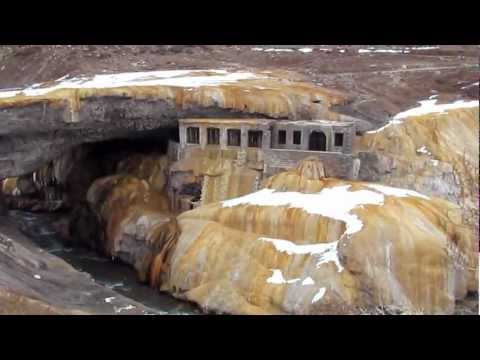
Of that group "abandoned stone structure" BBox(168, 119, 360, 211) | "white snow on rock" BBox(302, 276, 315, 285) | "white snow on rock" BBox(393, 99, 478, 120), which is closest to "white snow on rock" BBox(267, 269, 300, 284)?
"white snow on rock" BBox(302, 276, 315, 285)

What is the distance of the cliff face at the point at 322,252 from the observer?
113 feet

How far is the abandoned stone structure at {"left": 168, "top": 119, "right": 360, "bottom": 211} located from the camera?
144 ft

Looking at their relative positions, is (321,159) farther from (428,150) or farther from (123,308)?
(123,308)

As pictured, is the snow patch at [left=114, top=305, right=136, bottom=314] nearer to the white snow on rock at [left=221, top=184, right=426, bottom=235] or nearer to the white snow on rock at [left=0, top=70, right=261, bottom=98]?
the white snow on rock at [left=221, top=184, right=426, bottom=235]

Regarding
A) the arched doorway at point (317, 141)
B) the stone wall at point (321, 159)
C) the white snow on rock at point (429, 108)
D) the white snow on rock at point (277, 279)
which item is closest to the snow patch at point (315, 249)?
the white snow on rock at point (277, 279)

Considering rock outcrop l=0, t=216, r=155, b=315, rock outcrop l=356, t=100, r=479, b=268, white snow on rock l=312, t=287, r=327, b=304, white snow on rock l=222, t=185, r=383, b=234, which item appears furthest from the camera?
rock outcrop l=356, t=100, r=479, b=268

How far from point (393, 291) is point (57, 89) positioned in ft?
92.3

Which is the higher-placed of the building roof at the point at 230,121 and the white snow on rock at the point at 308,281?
the building roof at the point at 230,121

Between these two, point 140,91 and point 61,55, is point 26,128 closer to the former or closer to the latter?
point 140,91

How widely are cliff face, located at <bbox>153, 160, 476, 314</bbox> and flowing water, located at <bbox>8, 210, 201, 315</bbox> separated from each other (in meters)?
0.96

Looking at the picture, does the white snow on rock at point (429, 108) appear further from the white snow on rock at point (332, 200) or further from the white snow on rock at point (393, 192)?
the white snow on rock at point (332, 200)

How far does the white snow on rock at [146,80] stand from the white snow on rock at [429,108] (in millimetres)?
13092

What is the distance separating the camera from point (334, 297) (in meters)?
33.7

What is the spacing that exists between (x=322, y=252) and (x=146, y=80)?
2336 centimetres
